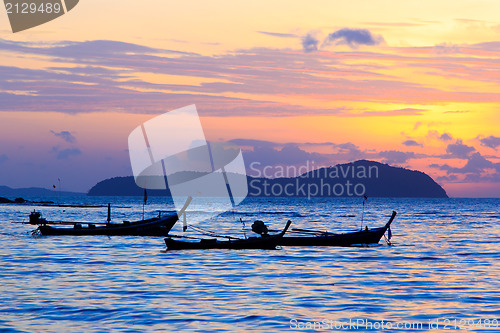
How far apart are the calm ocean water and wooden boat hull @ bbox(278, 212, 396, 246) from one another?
0.92m

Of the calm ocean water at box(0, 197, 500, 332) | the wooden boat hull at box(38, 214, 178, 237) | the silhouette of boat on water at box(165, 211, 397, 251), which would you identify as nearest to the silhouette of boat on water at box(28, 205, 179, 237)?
the wooden boat hull at box(38, 214, 178, 237)

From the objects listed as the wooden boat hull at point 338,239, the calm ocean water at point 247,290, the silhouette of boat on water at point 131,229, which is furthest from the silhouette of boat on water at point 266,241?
the silhouette of boat on water at point 131,229

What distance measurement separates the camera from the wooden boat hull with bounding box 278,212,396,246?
48531 millimetres

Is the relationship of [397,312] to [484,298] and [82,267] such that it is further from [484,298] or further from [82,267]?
[82,267]

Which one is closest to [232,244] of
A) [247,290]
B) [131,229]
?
[247,290]

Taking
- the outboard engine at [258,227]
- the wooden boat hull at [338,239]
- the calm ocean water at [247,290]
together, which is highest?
the outboard engine at [258,227]

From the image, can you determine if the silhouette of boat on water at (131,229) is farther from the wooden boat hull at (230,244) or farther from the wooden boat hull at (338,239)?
the wooden boat hull at (230,244)

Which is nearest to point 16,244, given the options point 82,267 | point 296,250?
point 82,267

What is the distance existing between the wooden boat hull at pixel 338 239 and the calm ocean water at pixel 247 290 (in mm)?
921

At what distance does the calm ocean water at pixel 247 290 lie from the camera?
70.5ft

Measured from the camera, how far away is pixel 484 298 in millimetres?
26312

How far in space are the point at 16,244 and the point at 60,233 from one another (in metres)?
8.37

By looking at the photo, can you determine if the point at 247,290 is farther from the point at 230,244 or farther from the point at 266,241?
the point at 266,241

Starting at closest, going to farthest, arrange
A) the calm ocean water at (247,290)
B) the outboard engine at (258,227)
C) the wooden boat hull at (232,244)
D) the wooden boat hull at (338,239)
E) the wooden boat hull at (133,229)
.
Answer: the calm ocean water at (247,290), the outboard engine at (258,227), the wooden boat hull at (232,244), the wooden boat hull at (338,239), the wooden boat hull at (133,229)
